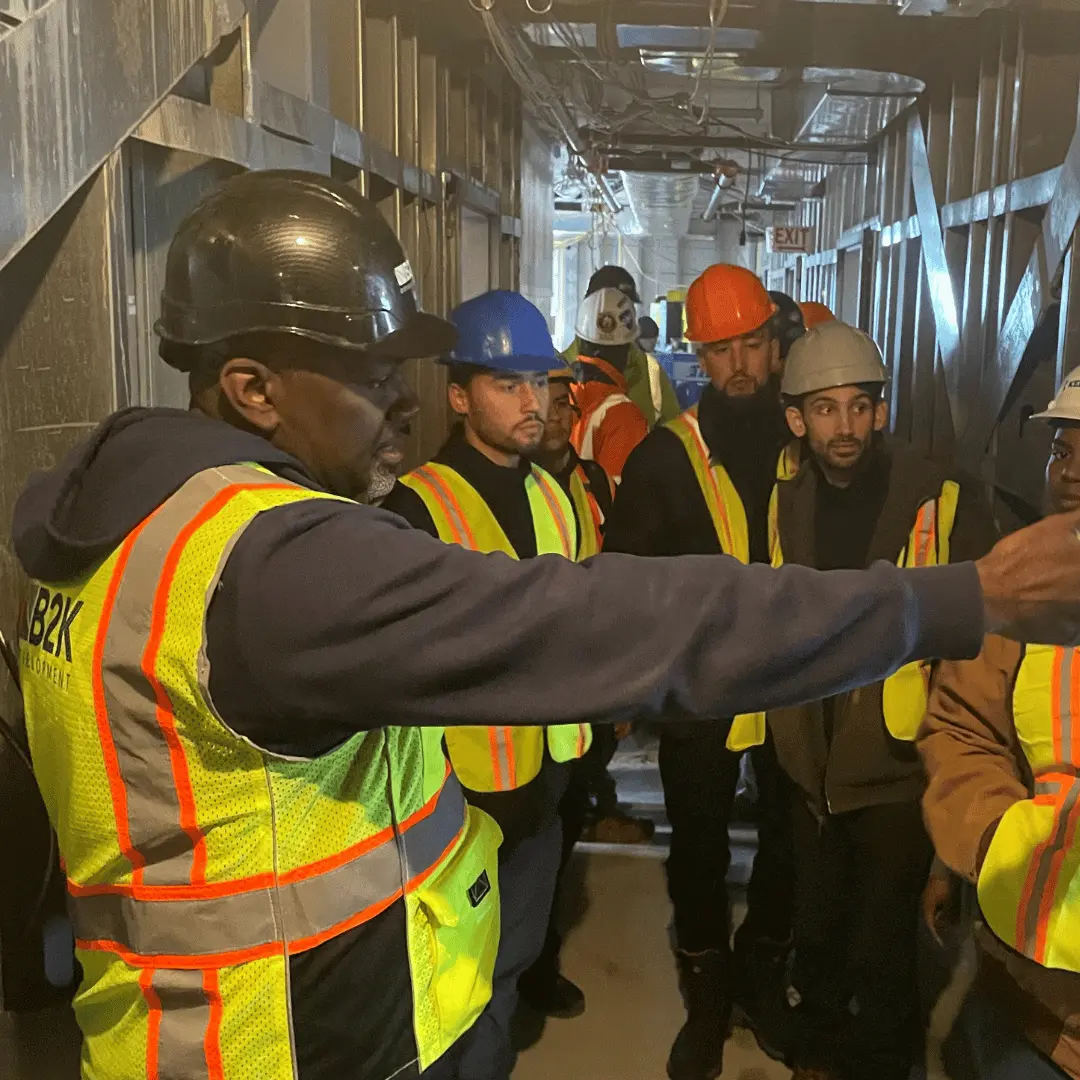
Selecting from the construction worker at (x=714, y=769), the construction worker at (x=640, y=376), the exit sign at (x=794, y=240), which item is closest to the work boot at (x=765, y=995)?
the construction worker at (x=714, y=769)

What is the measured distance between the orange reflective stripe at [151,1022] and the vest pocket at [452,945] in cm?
25

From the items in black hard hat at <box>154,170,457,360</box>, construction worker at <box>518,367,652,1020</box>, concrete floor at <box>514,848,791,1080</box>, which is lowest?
concrete floor at <box>514,848,791,1080</box>

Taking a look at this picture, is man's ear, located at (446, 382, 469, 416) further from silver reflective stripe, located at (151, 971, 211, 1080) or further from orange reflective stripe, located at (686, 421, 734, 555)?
silver reflective stripe, located at (151, 971, 211, 1080)

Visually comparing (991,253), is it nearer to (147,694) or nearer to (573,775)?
(573,775)

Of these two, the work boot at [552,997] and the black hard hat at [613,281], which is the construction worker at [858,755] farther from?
the black hard hat at [613,281]

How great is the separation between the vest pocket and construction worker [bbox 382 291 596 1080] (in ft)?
2.59

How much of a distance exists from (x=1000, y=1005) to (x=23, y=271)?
1.67 m

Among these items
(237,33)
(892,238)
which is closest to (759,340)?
(237,33)

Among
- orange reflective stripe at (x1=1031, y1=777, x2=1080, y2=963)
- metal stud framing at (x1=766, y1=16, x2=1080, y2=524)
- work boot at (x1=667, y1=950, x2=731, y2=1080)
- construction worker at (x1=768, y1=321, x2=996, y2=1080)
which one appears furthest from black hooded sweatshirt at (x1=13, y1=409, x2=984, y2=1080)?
metal stud framing at (x1=766, y1=16, x2=1080, y2=524)

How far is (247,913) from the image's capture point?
103 cm

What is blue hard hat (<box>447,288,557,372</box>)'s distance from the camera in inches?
97.8

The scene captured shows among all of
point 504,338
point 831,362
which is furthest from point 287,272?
point 831,362

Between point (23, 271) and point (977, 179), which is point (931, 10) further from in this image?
point (23, 271)

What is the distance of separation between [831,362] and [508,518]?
0.83m
